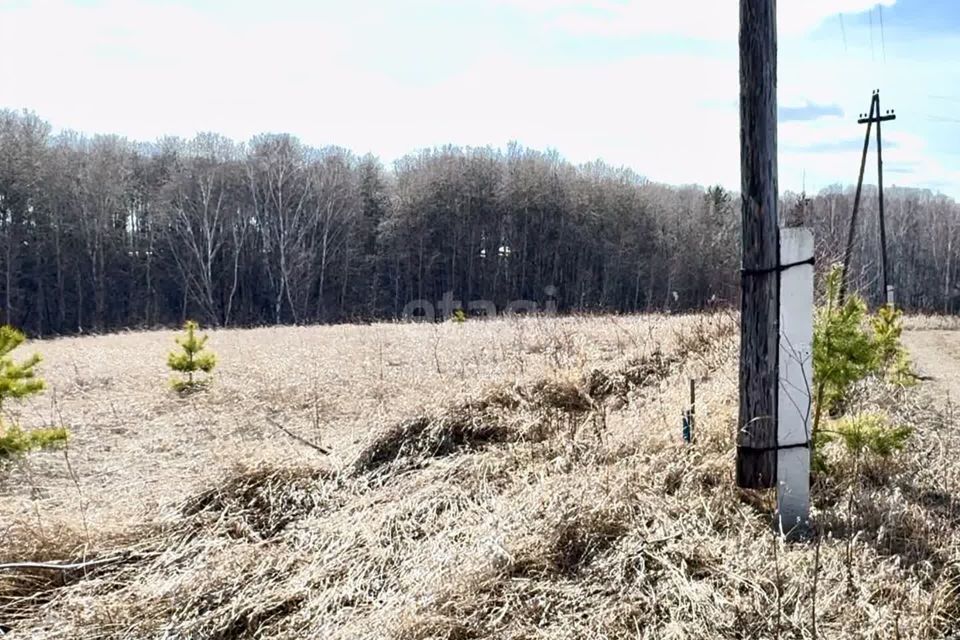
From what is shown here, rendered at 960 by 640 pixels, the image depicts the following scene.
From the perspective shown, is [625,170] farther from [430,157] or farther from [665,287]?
[430,157]

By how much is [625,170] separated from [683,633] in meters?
53.6

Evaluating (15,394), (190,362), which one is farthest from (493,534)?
(190,362)

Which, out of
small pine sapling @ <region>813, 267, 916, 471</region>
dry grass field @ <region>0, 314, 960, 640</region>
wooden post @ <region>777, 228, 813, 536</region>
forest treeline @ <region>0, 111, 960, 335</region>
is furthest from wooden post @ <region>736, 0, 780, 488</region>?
forest treeline @ <region>0, 111, 960, 335</region>

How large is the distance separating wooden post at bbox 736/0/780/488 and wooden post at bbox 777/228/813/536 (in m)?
0.04

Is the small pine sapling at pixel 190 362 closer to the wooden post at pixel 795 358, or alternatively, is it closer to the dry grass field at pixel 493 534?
the dry grass field at pixel 493 534

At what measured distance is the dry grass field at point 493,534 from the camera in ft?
8.30

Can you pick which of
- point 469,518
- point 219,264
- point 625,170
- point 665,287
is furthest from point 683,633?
point 625,170

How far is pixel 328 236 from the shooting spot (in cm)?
4000

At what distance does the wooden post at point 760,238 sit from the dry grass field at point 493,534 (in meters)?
0.27

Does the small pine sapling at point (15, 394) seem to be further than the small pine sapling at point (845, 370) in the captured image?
Yes

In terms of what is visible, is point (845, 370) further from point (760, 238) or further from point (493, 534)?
point (493, 534)

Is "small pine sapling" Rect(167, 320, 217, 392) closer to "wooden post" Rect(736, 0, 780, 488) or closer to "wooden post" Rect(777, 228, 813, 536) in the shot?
"wooden post" Rect(736, 0, 780, 488)

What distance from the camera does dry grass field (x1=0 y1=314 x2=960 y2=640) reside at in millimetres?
2529

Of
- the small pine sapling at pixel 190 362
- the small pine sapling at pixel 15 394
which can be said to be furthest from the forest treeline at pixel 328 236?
the small pine sapling at pixel 15 394
